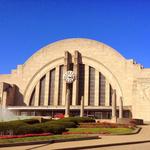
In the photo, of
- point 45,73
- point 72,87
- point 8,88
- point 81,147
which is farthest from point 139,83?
point 81,147

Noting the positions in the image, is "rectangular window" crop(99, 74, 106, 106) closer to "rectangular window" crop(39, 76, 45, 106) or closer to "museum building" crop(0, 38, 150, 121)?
"museum building" crop(0, 38, 150, 121)

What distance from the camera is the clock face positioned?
60400mm

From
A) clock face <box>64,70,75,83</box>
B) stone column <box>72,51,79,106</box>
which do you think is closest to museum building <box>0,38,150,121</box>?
stone column <box>72,51,79,106</box>

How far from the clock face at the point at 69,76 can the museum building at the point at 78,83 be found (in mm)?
202

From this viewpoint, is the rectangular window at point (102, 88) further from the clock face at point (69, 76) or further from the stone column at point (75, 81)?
the clock face at point (69, 76)

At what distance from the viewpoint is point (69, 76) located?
60625 millimetres

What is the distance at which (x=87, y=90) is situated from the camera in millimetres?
60812

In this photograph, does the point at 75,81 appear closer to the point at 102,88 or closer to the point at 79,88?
the point at 79,88

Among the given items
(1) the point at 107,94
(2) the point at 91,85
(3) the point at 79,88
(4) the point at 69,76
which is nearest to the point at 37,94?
(4) the point at 69,76

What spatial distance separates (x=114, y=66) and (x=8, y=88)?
21.8 m

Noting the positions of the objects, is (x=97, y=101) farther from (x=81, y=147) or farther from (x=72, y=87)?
(x=81, y=147)

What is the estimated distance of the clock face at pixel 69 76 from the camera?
60.4 meters

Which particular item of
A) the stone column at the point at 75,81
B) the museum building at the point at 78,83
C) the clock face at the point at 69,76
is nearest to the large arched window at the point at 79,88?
the museum building at the point at 78,83

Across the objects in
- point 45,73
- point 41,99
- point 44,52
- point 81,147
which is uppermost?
point 44,52
